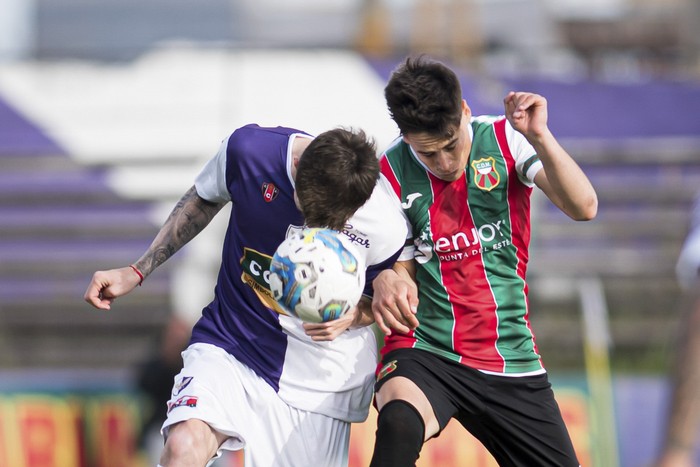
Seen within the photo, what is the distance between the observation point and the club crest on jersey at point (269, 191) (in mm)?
4453

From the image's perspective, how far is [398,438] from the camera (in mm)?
4164

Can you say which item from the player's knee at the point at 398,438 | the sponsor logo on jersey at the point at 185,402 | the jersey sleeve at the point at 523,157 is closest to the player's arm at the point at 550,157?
the jersey sleeve at the point at 523,157

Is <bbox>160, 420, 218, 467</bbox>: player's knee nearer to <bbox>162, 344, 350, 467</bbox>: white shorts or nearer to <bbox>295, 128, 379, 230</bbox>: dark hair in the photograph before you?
<bbox>162, 344, 350, 467</bbox>: white shorts

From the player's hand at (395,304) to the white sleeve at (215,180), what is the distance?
92 cm

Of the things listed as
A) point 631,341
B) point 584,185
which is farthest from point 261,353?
point 631,341

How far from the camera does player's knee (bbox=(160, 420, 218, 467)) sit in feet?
13.4

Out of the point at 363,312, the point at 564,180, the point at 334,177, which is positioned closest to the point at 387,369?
the point at 363,312

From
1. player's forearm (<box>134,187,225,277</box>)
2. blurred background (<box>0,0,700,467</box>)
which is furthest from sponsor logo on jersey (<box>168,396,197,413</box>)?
blurred background (<box>0,0,700,467</box>)

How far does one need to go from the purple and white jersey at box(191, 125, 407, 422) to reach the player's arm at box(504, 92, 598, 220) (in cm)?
70

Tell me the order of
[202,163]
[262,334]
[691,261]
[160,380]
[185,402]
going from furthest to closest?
[202,163] < [160,380] < [262,334] < [185,402] < [691,261]

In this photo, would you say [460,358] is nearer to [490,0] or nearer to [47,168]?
[47,168]

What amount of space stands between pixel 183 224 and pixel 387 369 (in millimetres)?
1176

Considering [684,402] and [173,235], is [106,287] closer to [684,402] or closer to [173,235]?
[173,235]

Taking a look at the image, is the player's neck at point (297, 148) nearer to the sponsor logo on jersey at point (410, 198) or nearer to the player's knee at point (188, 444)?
the sponsor logo on jersey at point (410, 198)
